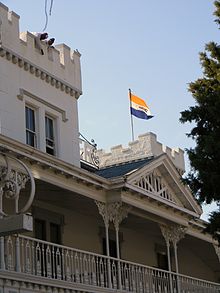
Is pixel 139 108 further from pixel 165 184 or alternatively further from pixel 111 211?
pixel 111 211

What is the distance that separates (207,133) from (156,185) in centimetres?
514

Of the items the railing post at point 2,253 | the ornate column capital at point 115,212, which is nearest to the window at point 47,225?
the ornate column capital at point 115,212

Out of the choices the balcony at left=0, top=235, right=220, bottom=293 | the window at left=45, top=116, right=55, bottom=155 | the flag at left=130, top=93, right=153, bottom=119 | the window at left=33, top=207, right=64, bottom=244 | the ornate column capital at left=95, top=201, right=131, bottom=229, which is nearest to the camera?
the balcony at left=0, top=235, right=220, bottom=293

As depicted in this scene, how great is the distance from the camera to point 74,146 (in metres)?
23.9

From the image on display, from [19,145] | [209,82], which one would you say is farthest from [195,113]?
[19,145]

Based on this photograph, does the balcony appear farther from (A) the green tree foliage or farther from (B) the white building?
(A) the green tree foliage

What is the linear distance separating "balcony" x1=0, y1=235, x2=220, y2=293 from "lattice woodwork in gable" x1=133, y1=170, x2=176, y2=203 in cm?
246

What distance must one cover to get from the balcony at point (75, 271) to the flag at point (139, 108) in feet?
28.3

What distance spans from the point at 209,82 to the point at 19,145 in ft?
18.5

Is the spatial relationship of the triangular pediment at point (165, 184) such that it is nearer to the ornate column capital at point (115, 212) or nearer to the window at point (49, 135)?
the ornate column capital at point (115, 212)

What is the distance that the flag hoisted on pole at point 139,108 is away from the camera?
3108 cm

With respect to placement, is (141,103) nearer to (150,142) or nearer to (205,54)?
(150,142)

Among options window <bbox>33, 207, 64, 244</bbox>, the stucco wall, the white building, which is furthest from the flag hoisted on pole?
window <bbox>33, 207, 64, 244</bbox>

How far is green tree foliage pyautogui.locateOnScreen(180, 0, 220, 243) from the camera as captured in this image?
60.3ft
